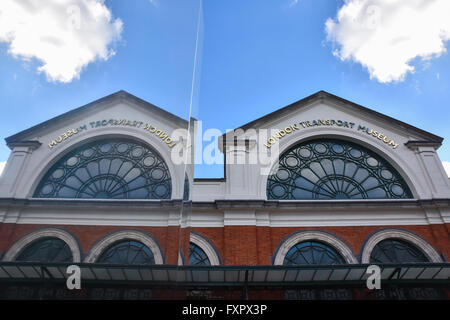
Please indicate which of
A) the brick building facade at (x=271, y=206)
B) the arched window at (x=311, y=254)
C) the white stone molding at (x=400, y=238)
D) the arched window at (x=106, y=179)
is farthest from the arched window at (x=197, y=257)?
the white stone molding at (x=400, y=238)

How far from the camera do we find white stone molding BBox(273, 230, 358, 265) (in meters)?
12.1

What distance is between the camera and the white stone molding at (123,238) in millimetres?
11945

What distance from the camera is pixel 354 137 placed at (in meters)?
15.5

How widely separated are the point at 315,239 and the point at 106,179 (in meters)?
9.77

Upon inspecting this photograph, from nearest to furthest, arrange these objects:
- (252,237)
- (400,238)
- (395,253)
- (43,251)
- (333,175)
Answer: (43,251)
(252,237)
(395,253)
(400,238)
(333,175)

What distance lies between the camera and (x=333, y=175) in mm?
14656

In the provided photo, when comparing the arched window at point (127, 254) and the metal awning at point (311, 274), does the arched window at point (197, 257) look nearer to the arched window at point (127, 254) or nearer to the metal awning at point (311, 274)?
the metal awning at point (311, 274)

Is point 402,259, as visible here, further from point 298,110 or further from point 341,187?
point 298,110

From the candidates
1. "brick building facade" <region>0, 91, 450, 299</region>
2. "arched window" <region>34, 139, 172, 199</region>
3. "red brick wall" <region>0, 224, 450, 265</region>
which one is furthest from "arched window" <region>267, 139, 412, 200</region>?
"arched window" <region>34, 139, 172, 199</region>

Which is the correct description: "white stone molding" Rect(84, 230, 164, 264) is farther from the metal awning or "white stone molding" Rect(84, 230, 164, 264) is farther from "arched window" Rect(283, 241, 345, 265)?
"arched window" Rect(283, 241, 345, 265)

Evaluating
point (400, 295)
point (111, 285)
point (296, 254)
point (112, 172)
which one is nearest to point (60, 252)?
point (112, 172)

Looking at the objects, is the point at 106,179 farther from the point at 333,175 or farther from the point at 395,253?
the point at 395,253

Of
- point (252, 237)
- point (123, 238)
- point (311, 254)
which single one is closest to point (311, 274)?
point (311, 254)

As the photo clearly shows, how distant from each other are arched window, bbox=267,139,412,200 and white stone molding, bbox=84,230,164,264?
5.53m
